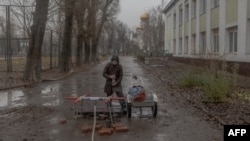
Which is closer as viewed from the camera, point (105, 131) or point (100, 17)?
point (105, 131)

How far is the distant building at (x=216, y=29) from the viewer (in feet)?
76.8

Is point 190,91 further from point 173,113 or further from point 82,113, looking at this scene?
point 82,113

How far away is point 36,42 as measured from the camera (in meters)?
20.4

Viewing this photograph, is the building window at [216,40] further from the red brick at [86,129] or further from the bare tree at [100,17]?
the red brick at [86,129]

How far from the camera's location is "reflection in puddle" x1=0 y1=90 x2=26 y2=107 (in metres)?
12.8

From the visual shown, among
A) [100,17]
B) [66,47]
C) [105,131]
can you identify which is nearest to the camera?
[105,131]

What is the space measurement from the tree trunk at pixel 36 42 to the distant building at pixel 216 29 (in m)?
7.83

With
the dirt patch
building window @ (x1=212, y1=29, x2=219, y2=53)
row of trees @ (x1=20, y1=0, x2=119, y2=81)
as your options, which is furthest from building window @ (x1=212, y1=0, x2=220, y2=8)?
the dirt patch

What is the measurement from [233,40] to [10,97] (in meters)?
17.2

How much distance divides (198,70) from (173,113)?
263 inches

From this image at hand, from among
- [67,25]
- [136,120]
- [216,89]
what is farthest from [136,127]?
[67,25]

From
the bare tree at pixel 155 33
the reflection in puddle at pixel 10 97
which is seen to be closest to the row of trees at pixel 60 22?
the reflection in puddle at pixel 10 97

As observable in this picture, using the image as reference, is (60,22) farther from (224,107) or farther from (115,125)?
(115,125)

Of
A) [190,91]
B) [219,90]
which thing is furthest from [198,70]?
[219,90]
